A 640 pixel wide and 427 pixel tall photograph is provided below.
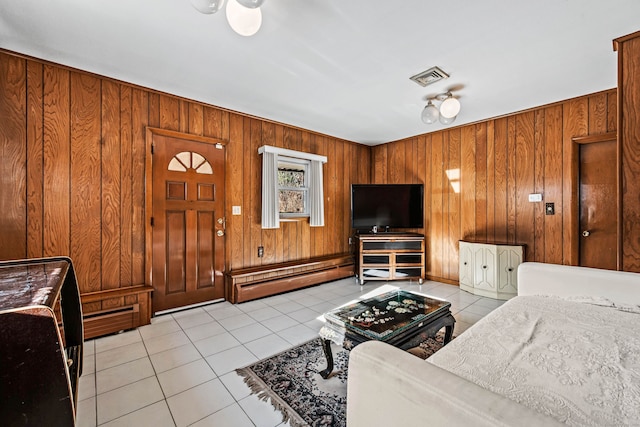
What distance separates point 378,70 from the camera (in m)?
2.62

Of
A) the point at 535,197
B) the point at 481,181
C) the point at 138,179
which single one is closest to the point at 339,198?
the point at 481,181

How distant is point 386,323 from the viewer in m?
1.91

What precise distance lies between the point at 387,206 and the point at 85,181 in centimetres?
407

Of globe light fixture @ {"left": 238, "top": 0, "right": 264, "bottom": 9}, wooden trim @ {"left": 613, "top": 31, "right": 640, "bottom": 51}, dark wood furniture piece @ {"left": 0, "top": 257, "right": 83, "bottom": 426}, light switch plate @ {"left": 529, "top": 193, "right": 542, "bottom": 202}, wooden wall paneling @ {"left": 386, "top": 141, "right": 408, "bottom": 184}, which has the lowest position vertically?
dark wood furniture piece @ {"left": 0, "top": 257, "right": 83, "bottom": 426}

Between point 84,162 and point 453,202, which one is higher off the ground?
point 84,162

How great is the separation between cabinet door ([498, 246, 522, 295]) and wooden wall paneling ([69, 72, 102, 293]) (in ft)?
15.5

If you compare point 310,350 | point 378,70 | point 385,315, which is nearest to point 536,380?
point 385,315

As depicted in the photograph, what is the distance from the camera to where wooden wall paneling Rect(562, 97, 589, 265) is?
3.28 meters

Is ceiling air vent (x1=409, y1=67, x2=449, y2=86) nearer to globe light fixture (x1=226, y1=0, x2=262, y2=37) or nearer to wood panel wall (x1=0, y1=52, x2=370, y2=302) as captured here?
globe light fixture (x1=226, y1=0, x2=262, y2=37)

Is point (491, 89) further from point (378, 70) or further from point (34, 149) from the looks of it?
point (34, 149)

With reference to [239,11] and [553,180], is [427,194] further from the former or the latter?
[239,11]

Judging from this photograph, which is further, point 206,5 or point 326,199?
point 326,199

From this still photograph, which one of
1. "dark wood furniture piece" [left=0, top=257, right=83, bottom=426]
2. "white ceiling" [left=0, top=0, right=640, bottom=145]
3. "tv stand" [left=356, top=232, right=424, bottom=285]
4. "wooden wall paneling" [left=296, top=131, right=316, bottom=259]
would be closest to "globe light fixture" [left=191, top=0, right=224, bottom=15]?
"white ceiling" [left=0, top=0, right=640, bottom=145]

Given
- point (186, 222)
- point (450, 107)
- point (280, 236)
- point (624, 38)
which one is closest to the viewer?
point (624, 38)
